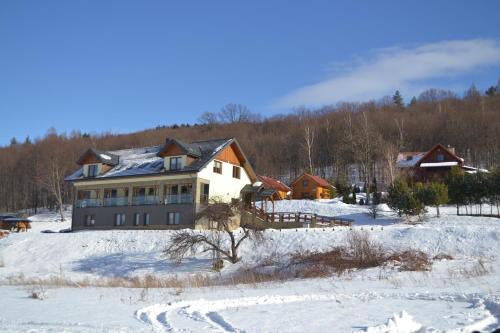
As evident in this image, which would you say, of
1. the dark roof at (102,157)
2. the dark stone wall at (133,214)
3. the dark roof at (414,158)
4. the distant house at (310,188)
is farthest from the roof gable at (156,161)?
the dark roof at (414,158)

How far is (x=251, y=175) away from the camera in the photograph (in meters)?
50.1

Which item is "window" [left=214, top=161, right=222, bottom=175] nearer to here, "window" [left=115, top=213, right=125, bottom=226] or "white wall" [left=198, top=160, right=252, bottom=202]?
"white wall" [left=198, top=160, right=252, bottom=202]

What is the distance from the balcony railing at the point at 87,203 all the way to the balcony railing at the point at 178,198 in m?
8.45

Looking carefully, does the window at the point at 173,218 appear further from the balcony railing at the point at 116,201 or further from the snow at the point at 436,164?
the snow at the point at 436,164

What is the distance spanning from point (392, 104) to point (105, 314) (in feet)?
396

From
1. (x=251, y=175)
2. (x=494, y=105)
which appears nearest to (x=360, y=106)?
(x=494, y=105)

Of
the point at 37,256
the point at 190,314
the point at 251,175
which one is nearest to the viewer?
the point at 190,314

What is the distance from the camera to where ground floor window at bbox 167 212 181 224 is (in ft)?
139

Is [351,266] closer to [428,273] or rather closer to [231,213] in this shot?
[428,273]

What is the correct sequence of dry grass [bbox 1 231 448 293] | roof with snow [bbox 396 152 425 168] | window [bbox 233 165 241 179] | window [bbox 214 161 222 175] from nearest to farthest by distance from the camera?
dry grass [bbox 1 231 448 293] < window [bbox 214 161 222 175] < window [bbox 233 165 241 179] < roof with snow [bbox 396 152 425 168]

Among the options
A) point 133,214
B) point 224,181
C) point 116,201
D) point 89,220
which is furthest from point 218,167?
point 89,220

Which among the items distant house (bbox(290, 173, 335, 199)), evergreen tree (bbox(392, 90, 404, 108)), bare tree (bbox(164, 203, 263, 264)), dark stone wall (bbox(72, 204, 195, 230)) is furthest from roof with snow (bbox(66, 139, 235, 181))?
evergreen tree (bbox(392, 90, 404, 108))

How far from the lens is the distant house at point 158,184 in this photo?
1671 inches

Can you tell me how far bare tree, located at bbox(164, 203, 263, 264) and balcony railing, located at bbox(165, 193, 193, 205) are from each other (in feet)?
33.9
